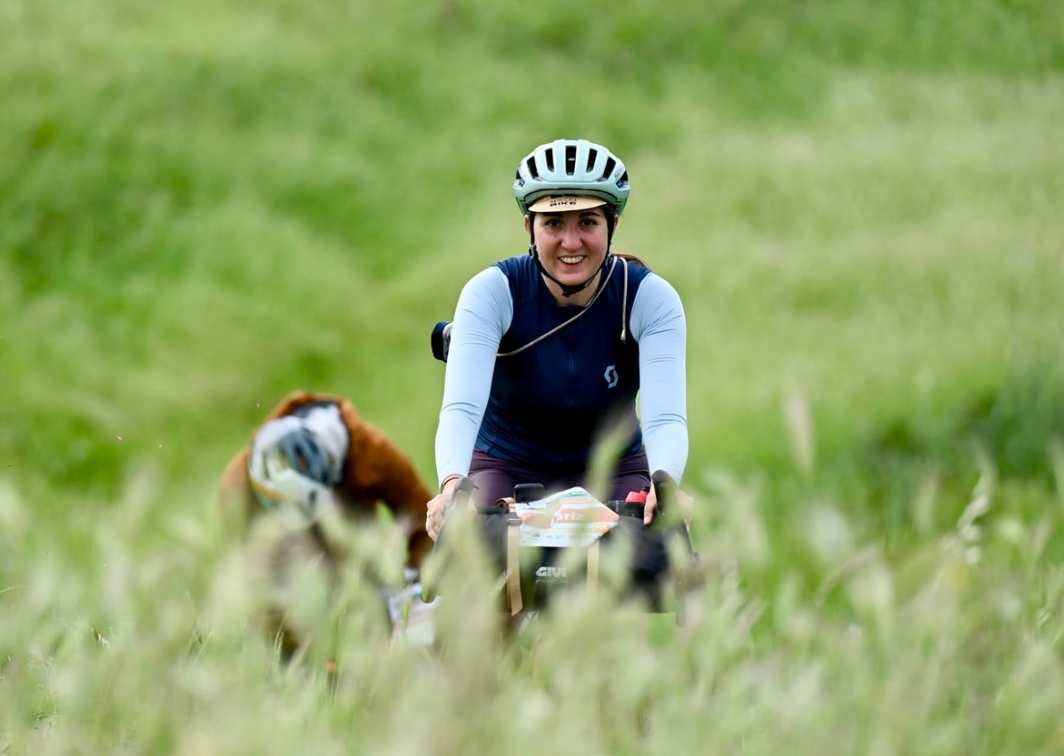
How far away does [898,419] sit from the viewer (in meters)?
9.80

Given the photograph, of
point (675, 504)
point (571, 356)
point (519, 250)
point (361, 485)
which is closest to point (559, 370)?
point (571, 356)

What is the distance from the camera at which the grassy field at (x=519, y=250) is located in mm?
2363

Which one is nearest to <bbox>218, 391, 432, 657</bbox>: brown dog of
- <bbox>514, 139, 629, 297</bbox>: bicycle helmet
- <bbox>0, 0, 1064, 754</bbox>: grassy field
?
<bbox>0, 0, 1064, 754</bbox>: grassy field

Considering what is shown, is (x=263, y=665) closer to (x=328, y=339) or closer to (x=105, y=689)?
(x=105, y=689)

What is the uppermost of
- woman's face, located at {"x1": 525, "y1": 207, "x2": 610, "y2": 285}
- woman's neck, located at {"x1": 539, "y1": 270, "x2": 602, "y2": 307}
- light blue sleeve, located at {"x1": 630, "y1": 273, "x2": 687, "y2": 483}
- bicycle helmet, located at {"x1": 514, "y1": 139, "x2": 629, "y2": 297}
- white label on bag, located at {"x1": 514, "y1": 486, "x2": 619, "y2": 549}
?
bicycle helmet, located at {"x1": 514, "y1": 139, "x2": 629, "y2": 297}

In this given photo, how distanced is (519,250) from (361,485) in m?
8.25

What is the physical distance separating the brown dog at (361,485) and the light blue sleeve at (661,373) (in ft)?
6.50

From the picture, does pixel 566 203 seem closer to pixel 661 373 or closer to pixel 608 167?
pixel 608 167

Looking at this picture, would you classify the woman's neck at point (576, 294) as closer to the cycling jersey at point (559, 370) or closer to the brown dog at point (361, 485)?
the cycling jersey at point (559, 370)

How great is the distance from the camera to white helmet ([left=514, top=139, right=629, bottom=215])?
4.11 meters

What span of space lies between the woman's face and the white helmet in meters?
0.07

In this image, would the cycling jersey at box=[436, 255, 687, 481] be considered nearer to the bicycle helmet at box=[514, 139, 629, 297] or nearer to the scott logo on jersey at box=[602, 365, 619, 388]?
the scott logo on jersey at box=[602, 365, 619, 388]

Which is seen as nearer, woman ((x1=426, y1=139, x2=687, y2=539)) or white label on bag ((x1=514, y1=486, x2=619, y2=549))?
white label on bag ((x1=514, y1=486, x2=619, y2=549))

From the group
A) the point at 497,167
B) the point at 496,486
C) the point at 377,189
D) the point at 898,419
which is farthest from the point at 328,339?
the point at 496,486
